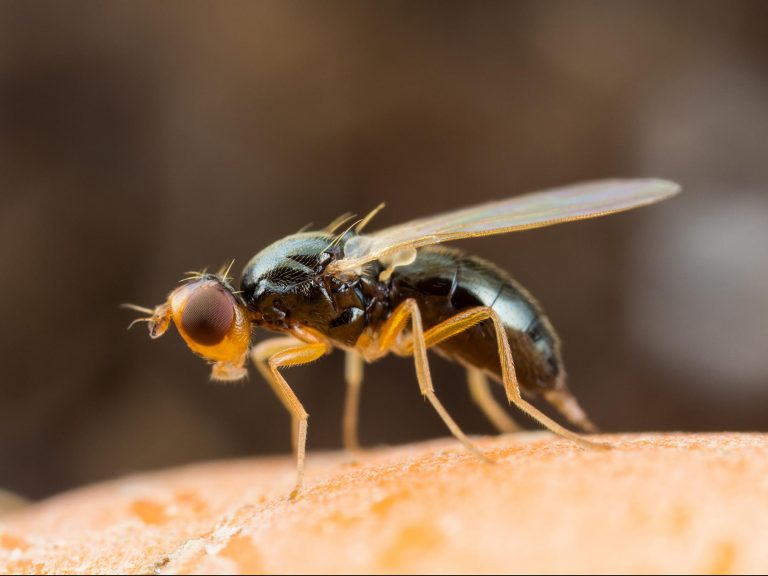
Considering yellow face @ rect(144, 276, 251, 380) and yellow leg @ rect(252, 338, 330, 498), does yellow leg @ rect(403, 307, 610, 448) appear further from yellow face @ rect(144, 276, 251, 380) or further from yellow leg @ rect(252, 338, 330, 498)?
yellow face @ rect(144, 276, 251, 380)

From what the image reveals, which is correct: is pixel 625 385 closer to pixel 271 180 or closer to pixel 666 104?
pixel 666 104

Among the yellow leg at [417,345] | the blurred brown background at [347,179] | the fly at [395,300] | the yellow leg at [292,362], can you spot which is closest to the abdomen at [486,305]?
the fly at [395,300]

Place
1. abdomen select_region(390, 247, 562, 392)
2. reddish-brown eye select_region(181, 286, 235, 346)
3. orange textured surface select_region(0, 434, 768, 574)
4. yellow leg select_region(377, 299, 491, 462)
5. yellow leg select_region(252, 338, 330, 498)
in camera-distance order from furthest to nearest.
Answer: abdomen select_region(390, 247, 562, 392) < reddish-brown eye select_region(181, 286, 235, 346) < yellow leg select_region(252, 338, 330, 498) < yellow leg select_region(377, 299, 491, 462) < orange textured surface select_region(0, 434, 768, 574)

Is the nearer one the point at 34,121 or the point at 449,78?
the point at 34,121

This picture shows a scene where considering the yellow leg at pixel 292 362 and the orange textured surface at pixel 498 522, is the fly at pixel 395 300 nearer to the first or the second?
the yellow leg at pixel 292 362

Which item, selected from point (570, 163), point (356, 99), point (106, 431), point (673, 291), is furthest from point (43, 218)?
point (673, 291)

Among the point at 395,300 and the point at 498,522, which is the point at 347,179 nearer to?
the point at 395,300

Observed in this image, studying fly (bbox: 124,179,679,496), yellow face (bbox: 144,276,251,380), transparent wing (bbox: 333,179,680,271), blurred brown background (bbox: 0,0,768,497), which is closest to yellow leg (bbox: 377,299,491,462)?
fly (bbox: 124,179,679,496)
